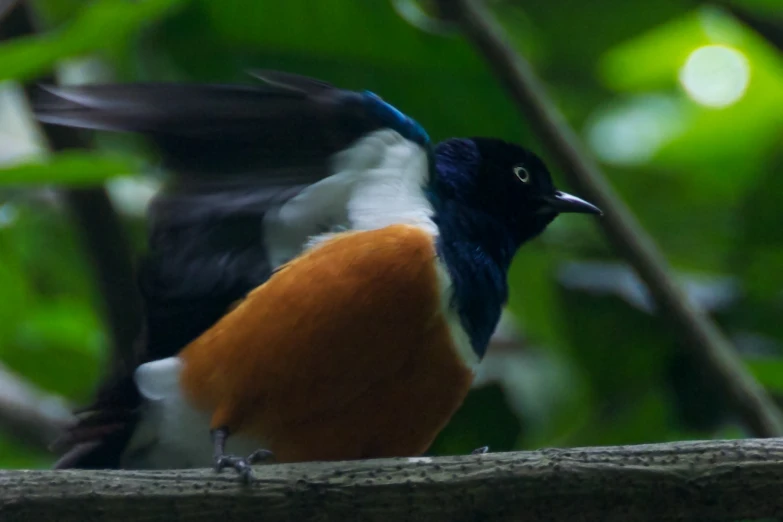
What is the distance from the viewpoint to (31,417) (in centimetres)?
363

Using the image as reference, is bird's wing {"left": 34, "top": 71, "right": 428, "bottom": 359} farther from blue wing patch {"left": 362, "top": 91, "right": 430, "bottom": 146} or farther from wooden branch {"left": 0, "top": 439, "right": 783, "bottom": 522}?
wooden branch {"left": 0, "top": 439, "right": 783, "bottom": 522}

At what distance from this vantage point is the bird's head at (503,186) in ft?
10.4

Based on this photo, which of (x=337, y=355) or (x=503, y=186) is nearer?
(x=337, y=355)

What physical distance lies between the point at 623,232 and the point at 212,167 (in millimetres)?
1413

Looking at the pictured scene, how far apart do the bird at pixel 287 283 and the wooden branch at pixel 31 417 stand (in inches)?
25.1

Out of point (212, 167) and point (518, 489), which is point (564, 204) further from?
point (518, 489)

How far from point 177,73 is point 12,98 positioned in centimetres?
153

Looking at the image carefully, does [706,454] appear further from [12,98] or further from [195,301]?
[12,98]

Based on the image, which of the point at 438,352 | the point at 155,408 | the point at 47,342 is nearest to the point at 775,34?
the point at 438,352

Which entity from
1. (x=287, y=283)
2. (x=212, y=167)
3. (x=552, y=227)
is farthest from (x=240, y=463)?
(x=552, y=227)

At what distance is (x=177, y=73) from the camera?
3844mm

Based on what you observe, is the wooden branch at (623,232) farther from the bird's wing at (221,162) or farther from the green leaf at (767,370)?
the bird's wing at (221,162)

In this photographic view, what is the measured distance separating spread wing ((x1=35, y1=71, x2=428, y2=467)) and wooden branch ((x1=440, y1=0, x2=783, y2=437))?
86 centimetres

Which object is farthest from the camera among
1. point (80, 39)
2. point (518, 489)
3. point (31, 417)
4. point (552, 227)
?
point (552, 227)
